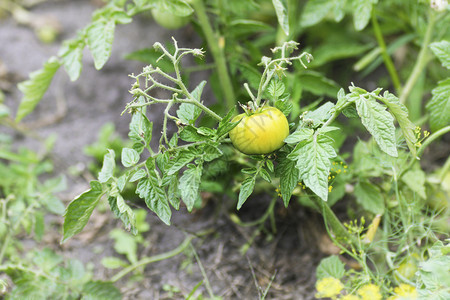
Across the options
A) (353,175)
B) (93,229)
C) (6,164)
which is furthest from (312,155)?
A: (6,164)

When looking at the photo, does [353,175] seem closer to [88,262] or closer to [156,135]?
[156,135]

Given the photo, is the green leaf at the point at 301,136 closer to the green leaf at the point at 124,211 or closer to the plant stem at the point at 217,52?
the green leaf at the point at 124,211

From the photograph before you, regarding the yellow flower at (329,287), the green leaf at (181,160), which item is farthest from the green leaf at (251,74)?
the yellow flower at (329,287)

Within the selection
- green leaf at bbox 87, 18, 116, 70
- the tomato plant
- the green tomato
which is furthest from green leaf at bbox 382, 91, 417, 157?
the green tomato

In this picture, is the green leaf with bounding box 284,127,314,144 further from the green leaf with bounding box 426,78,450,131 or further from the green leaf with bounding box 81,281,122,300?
the green leaf with bounding box 81,281,122,300

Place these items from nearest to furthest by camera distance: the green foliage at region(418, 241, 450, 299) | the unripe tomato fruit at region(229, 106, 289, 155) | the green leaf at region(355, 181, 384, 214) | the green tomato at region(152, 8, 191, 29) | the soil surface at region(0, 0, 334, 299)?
the green foliage at region(418, 241, 450, 299), the unripe tomato fruit at region(229, 106, 289, 155), the green leaf at region(355, 181, 384, 214), the soil surface at region(0, 0, 334, 299), the green tomato at region(152, 8, 191, 29)

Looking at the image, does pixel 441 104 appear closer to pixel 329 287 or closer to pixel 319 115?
pixel 319 115

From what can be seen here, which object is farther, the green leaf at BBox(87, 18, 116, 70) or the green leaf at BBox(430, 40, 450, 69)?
the green leaf at BBox(87, 18, 116, 70)
